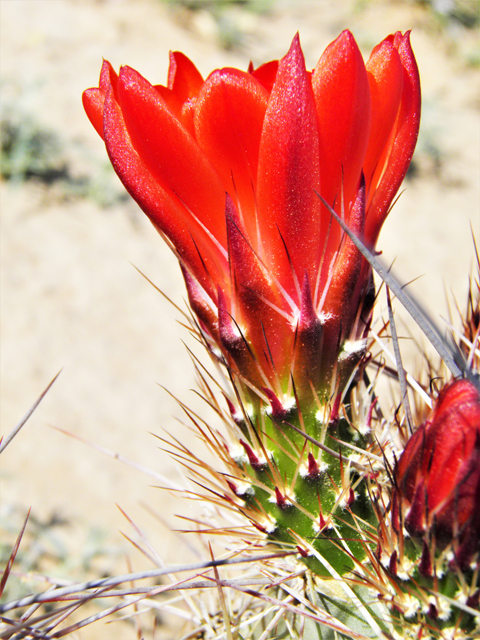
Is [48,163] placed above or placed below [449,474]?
above

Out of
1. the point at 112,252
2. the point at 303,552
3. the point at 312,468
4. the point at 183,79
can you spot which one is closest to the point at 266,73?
the point at 183,79

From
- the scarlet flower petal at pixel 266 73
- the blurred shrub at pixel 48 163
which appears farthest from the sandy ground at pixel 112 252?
the scarlet flower petal at pixel 266 73

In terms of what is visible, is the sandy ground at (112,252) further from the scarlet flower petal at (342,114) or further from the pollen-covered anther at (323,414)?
the scarlet flower petal at (342,114)

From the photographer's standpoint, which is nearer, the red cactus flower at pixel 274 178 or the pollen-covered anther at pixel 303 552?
the red cactus flower at pixel 274 178

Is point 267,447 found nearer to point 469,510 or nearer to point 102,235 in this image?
point 469,510

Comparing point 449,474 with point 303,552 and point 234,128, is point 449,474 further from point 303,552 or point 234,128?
point 234,128

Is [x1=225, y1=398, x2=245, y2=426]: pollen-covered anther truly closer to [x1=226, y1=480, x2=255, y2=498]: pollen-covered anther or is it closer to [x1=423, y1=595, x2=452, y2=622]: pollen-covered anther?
[x1=226, y1=480, x2=255, y2=498]: pollen-covered anther

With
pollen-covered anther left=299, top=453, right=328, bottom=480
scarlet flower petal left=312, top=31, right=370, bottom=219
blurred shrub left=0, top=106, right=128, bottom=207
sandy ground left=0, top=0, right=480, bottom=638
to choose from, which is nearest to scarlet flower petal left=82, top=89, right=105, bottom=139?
scarlet flower petal left=312, top=31, right=370, bottom=219
